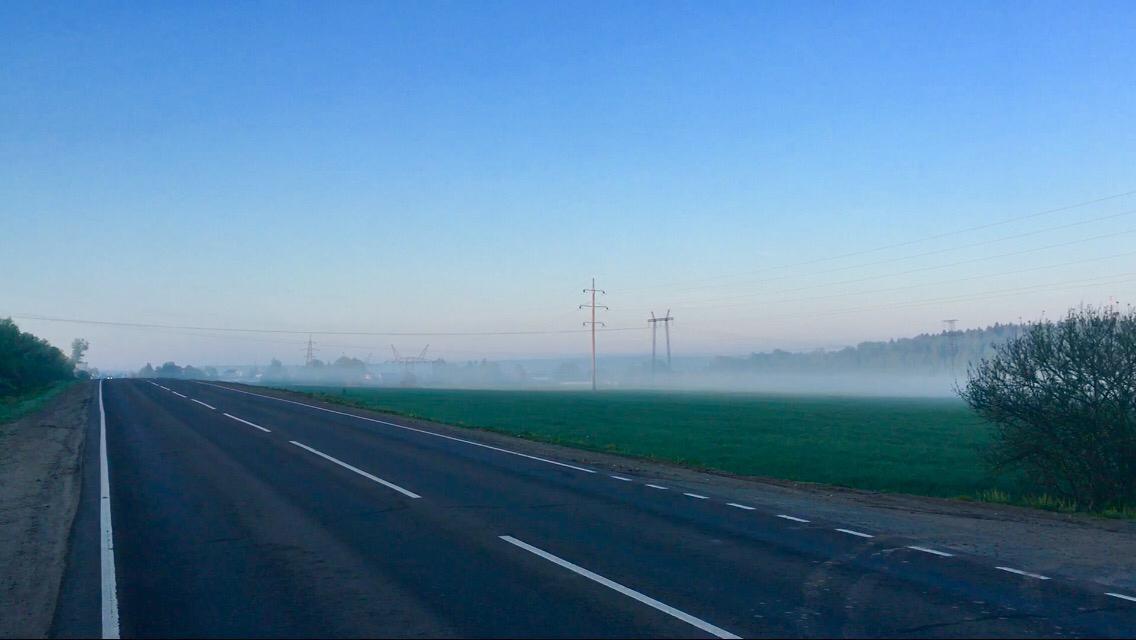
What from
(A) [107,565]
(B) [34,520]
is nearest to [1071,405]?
(A) [107,565]

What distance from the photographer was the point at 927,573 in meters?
10.1

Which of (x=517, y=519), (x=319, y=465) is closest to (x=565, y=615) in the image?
(x=517, y=519)

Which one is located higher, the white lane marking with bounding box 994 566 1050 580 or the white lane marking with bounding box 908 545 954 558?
the white lane marking with bounding box 908 545 954 558

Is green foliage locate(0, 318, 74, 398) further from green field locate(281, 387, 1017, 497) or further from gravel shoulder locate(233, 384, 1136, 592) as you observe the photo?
gravel shoulder locate(233, 384, 1136, 592)

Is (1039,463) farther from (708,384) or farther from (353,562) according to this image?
(708,384)

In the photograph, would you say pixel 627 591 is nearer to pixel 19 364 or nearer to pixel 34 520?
pixel 34 520

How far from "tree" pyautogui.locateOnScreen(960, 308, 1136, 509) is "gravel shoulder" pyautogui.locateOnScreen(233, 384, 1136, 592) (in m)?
4.05

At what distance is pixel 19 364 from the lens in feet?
225

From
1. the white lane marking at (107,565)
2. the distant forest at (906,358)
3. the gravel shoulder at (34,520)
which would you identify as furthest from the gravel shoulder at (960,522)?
the distant forest at (906,358)

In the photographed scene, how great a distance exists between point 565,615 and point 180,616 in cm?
342

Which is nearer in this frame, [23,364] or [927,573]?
[927,573]

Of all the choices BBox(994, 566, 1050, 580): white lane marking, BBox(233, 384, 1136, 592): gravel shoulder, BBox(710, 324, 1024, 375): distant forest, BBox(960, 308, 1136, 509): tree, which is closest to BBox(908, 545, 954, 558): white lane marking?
BBox(233, 384, 1136, 592): gravel shoulder

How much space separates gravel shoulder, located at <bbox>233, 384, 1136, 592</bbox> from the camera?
437 inches

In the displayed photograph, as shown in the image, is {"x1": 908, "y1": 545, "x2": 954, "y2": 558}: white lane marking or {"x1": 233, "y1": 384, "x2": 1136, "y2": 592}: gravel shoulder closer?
{"x1": 233, "y1": 384, "x2": 1136, "y2": 592}: gravel shoulder
